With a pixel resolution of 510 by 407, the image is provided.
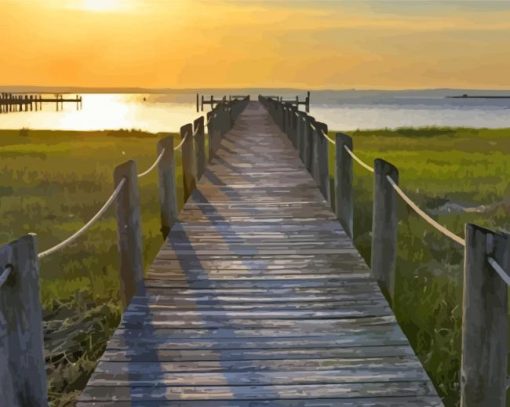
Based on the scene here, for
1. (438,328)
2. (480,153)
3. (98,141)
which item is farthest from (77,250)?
(98,141)

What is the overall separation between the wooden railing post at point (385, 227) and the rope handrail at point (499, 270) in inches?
105

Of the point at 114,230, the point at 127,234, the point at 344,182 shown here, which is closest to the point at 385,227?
the point at 127,234

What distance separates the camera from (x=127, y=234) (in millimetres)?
6086

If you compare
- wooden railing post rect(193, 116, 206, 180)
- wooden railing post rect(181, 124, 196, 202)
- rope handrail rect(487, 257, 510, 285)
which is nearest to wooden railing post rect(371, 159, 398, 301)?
rope handrail rect(487, 257, 510, 285)

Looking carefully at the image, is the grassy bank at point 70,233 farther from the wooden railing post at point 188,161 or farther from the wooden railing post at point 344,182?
the wooden railing post at point 344,182

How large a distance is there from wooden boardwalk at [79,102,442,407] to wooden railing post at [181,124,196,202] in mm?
2050

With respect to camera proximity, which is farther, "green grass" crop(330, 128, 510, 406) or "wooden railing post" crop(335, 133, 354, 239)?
"wooden railing post" crop(335, 133, 354, 239)

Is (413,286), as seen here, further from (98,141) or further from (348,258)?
(98,141)

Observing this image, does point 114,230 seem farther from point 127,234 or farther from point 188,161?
point 127,234

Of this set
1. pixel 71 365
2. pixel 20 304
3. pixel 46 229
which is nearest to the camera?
pixel 20 304

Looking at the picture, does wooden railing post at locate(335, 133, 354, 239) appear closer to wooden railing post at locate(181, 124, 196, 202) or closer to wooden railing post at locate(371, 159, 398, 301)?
wooden railing post at locate(371, 159, 398, 301)

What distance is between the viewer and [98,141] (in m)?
34.3

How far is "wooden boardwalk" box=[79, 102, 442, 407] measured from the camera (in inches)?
163

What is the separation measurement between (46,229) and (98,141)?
21.9 m
